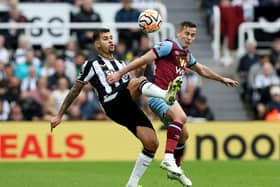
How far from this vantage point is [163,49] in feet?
48.8

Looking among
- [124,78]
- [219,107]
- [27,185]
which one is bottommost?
[219,107]

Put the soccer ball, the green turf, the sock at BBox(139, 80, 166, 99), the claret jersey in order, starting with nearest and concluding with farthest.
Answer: the sock at BBox(139, 80, 166, 99)
the soccer ball
the claret jersey
the green turf

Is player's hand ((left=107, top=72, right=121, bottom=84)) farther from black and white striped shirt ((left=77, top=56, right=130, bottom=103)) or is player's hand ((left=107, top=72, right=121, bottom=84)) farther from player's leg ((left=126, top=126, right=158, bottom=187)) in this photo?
player's leg ((left=126, top=126, right=158, bottom=187))

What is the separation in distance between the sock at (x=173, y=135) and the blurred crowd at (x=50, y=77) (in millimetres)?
9343

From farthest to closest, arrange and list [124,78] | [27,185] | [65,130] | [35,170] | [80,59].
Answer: [80,59], [65,130], [35,170], [27,185], [124,78]

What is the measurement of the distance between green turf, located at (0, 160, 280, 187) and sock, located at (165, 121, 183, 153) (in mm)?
1060

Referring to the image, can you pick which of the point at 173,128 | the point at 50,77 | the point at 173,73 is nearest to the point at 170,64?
the point at 173,73

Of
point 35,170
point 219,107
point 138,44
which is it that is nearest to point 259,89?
point 219,107

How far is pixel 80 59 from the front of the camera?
24891 mm

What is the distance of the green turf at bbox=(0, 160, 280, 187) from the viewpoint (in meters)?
15.9

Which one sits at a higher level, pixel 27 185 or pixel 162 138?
pixel 27 185

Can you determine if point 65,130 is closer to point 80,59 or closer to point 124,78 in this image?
point 80,59

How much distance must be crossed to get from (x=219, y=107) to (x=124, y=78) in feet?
40.1

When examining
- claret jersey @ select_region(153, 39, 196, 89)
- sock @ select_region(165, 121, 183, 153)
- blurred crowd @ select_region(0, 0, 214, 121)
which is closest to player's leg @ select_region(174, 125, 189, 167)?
sock @ select_region(165, 121, 183, 153)
